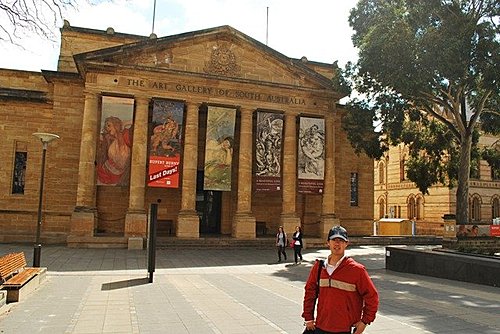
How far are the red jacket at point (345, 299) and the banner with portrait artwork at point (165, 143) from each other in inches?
751

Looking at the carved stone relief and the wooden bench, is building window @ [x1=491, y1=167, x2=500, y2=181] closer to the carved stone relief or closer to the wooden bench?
the carved stone relief

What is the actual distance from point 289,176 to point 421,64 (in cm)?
953

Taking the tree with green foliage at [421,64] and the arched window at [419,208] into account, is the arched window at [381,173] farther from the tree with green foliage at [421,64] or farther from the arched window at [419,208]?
the tree with green foliage at [421,64]

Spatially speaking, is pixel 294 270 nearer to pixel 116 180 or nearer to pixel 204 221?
pixel 116 180

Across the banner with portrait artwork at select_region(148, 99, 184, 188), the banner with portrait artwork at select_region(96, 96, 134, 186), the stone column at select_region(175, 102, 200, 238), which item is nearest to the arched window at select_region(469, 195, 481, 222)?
the stone column at select_region(175, 102, 200, 238)

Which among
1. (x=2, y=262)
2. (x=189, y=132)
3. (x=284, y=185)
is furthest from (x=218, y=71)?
(x=2, y=262)

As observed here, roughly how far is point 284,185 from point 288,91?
18.6 ft

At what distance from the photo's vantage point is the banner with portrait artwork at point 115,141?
2205cm

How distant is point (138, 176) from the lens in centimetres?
2269

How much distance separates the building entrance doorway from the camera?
27859 millimetres

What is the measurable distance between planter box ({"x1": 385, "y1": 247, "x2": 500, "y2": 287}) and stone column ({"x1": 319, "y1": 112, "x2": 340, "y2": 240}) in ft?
30.3

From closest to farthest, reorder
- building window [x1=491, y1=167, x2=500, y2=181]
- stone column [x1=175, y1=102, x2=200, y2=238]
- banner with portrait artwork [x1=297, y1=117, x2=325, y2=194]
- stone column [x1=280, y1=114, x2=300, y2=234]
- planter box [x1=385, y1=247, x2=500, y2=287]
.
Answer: planter box [x1=385, y1=247, x2=500, y2=287] < stone column [x1=175, y1=102, x2=200, y2=238] < stone column [x1=280, y1=114, x2=300, y2=234] < banner with portrait artwork [x1=297, y1=117, x2=325, y2=194] < building window [x1=491, y1=167, x2=500, y2=181]

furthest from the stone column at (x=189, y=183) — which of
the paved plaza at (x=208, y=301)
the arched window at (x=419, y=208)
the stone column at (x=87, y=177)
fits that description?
the arched window at (x=419, y=208)

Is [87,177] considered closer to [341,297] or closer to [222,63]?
[222,63]
